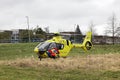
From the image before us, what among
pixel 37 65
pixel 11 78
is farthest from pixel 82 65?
pixel 11 78

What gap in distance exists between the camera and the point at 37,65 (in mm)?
20938

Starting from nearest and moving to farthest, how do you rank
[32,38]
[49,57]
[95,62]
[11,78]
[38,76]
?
[11,78] → [38,76] → [95,62] → [49,57] → [32,38]

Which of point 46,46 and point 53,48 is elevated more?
point 46,46

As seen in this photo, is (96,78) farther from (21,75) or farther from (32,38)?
(32,38)

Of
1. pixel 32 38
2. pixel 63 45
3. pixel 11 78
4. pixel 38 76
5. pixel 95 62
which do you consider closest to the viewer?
pixel 11 78

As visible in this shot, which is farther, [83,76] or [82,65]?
[82,65]

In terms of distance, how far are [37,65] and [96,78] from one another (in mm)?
6541

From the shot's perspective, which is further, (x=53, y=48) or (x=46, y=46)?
(x=53, y=48)

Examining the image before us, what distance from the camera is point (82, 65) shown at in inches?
810

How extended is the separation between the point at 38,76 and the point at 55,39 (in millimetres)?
12901

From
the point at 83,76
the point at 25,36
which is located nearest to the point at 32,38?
the point at 25,36

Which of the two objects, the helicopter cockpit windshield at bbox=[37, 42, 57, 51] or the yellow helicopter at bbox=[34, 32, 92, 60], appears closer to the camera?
the yellow helicopter at bbox=[34, 32, 92, 60]

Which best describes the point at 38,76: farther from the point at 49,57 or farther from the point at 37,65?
the point at 49,57

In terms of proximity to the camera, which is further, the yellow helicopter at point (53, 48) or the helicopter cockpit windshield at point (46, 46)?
the helicopter cockpit windshield at point (46, 46)
